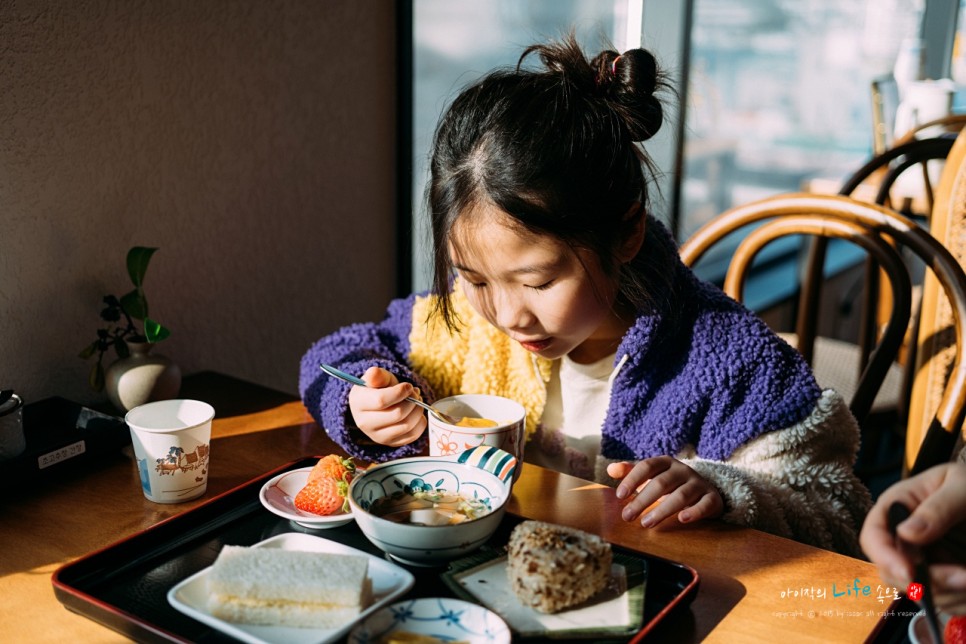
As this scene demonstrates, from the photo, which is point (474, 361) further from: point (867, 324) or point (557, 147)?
point (867, 324)

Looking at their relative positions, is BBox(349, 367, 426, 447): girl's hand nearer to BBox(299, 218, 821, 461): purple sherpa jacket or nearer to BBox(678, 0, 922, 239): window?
BBox(299, 218, 821, 461): purple sherpa jacket

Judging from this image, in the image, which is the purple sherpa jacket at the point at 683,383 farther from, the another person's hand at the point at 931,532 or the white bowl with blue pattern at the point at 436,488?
the another person's hand at the point at 931,532

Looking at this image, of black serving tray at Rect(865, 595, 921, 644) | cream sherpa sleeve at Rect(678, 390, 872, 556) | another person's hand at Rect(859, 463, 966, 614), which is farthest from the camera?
cream sherpa sleeve at Rect(678, 390, 872, 556)

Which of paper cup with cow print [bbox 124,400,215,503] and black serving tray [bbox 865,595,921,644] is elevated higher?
paper cup with cow print [bbox 124,400,215,503]

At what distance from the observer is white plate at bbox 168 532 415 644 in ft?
2.07

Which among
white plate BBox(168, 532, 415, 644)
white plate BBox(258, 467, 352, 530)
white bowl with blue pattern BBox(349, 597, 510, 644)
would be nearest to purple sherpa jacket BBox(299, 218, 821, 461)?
white plate BBox(258, 467, 352, 530)

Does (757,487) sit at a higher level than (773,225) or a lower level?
lower

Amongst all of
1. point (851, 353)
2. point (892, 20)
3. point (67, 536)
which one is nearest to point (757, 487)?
point (67, 536)

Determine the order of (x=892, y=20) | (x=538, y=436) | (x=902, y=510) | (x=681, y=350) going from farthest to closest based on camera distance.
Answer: (x=892, y=20), (x=538, y=436), (x=681, y=350), (x=902, y=510)

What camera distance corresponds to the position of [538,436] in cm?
130

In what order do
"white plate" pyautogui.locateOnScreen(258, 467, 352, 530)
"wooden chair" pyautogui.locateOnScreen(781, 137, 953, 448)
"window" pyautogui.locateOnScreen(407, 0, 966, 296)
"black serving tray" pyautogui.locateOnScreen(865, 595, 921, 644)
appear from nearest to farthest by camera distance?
"black serving tray" pyautogui.locateOnScreen(865, 595, 921, 644), "white plate" pyautogui.locateOnScreen(258, 467, 352, 530), "wooden chair" pyautogui.locateOnScreen(781, 137, 953, 448), "window" pyautogui.locateOnScreen(407, 0, 966, 296)

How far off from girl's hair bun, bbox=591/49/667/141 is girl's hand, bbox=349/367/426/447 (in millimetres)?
412

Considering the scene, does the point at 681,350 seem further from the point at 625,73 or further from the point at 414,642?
the point at 414,642

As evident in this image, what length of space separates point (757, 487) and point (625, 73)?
0.50 m
